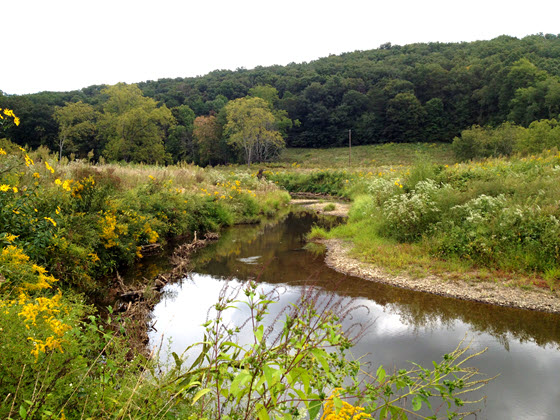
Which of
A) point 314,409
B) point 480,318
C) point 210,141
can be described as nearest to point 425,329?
point 480,318

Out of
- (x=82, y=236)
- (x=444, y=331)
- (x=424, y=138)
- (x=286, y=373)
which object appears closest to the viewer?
(x=286, y=373)

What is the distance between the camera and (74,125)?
48.5 metres

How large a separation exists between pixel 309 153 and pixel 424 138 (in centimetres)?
2008

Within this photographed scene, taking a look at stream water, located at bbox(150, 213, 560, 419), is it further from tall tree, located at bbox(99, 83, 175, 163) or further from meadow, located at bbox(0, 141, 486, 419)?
tall tree, located at bbox(99, 83, 175, 163)

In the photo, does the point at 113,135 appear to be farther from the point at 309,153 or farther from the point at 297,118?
the point at 297,118

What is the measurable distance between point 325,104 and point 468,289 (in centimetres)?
6837

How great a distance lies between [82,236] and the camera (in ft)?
24.1

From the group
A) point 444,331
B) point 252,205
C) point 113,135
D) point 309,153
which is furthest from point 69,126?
point 444,331

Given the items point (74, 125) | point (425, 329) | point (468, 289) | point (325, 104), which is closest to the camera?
point (425, 329)

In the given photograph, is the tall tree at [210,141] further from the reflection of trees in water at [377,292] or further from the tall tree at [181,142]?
the reflection of trees in water at [377,292]

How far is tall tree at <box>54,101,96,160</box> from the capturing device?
46.9 metres

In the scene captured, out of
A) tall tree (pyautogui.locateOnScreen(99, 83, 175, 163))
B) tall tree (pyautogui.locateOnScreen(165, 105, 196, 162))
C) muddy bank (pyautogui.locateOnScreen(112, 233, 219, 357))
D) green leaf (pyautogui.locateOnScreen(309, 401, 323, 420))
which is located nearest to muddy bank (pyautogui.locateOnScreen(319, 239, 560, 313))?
muddy bank (pyautogui.locateOnScreen(112, 233, 219, 357))

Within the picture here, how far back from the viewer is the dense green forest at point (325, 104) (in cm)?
4853

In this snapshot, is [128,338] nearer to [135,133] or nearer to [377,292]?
[377,292]
